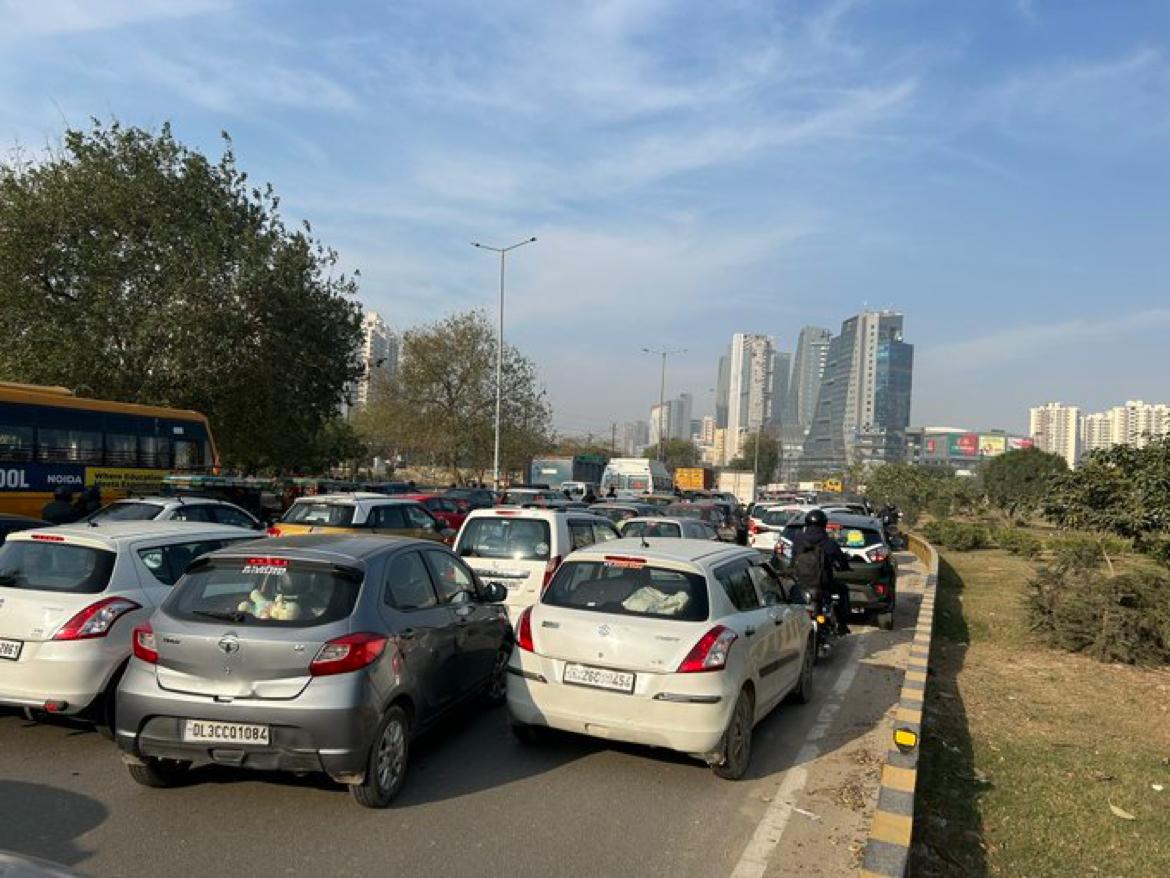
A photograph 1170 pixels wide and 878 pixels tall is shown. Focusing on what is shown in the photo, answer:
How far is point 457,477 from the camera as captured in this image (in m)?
54.4

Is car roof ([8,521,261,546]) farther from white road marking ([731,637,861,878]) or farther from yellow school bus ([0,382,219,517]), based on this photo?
yellow school bus ([0,382,219,517])

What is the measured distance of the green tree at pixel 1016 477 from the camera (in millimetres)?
48750

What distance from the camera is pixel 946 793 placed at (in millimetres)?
5668

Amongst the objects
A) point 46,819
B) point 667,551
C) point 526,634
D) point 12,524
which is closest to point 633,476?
point 12,524

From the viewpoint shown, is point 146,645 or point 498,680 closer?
point 146,645

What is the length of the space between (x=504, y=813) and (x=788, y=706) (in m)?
3.66

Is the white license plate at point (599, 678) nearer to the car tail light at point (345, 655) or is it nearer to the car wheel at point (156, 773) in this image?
the car tail light at point (345, 655)

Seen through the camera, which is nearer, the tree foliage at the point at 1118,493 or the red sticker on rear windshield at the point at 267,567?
the red sticker on rear windshield at the point at 267,567

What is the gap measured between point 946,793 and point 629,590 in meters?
2.44

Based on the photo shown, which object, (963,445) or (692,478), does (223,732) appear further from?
(963,445)

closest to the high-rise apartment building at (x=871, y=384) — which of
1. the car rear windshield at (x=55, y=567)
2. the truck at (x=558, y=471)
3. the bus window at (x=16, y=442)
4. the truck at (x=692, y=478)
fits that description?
the truck at (x=692, y=478)

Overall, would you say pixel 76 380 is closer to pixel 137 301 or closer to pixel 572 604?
pixel 137 301

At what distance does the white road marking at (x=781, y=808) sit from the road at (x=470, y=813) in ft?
0.05

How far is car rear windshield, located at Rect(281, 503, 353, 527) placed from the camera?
1255 centimetres
